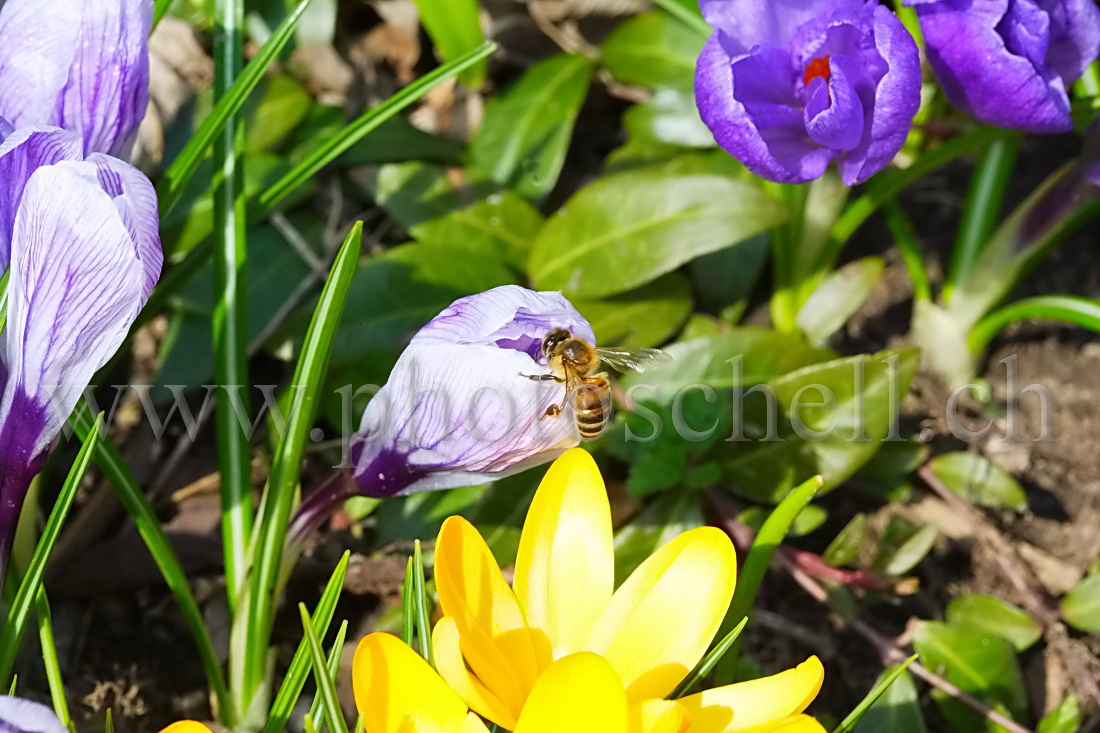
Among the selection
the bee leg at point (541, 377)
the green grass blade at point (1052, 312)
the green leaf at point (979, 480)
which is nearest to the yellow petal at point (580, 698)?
the bee leg at point (541, 377)

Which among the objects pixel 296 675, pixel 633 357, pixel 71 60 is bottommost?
pixel 296 675

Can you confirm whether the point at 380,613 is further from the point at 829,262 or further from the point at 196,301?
the point at 829,262

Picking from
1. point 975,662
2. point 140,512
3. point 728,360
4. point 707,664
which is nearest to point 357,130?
point 140,512

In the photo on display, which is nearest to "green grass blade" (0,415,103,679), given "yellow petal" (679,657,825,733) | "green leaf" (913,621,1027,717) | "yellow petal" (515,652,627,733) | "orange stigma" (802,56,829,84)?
"yellow petal" (515,652,627,733)

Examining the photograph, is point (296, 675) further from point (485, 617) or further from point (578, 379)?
point (578, 379)

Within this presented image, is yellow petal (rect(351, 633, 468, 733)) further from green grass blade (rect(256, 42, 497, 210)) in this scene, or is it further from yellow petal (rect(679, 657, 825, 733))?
green grass blade (rect(256, 42, 497, 210))

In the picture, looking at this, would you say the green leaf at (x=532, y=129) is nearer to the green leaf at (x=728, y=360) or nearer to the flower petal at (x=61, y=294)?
the green leaf at (x=728, y=360)

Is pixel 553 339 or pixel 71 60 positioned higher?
pixel 71 60

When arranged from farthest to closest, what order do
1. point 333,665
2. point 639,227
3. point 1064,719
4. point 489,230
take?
point 489,230
point 639,227
point 1064,719
point 333,665
